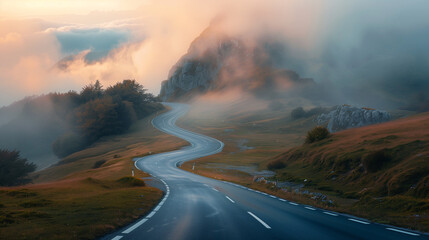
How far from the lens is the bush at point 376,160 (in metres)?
24.8

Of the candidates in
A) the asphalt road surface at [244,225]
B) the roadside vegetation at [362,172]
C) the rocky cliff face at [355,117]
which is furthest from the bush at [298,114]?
the asphalt road surface at [244,225]

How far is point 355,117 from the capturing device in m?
60.5

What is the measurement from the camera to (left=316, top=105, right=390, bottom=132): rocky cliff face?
57.5 meters

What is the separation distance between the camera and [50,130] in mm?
123000

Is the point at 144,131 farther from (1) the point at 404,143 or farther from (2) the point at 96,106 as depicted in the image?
(1) the point at 404,143

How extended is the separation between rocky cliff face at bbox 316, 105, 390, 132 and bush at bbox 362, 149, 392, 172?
1403 inches

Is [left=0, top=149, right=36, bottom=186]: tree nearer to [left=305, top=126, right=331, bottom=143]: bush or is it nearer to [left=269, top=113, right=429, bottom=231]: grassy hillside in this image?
[left=269, top=113, right=429, bottom=231]: grassy hillside

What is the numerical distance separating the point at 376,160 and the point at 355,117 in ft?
126

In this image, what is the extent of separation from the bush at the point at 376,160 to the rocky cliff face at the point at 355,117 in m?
35.6

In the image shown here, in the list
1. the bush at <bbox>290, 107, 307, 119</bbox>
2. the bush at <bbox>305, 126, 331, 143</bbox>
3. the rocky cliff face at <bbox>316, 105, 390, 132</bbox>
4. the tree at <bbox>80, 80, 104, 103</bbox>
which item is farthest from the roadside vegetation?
the tree at <bbox>80, 80, 104, 103</bbox>

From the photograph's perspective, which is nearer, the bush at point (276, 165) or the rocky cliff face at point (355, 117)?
the bush at point (276, 165)

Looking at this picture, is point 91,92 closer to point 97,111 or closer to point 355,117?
point 97,111

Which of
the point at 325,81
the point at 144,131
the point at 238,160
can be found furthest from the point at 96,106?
the point at 325,81

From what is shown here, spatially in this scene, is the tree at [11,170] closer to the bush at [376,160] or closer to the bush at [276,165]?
the bush at [276,165]
